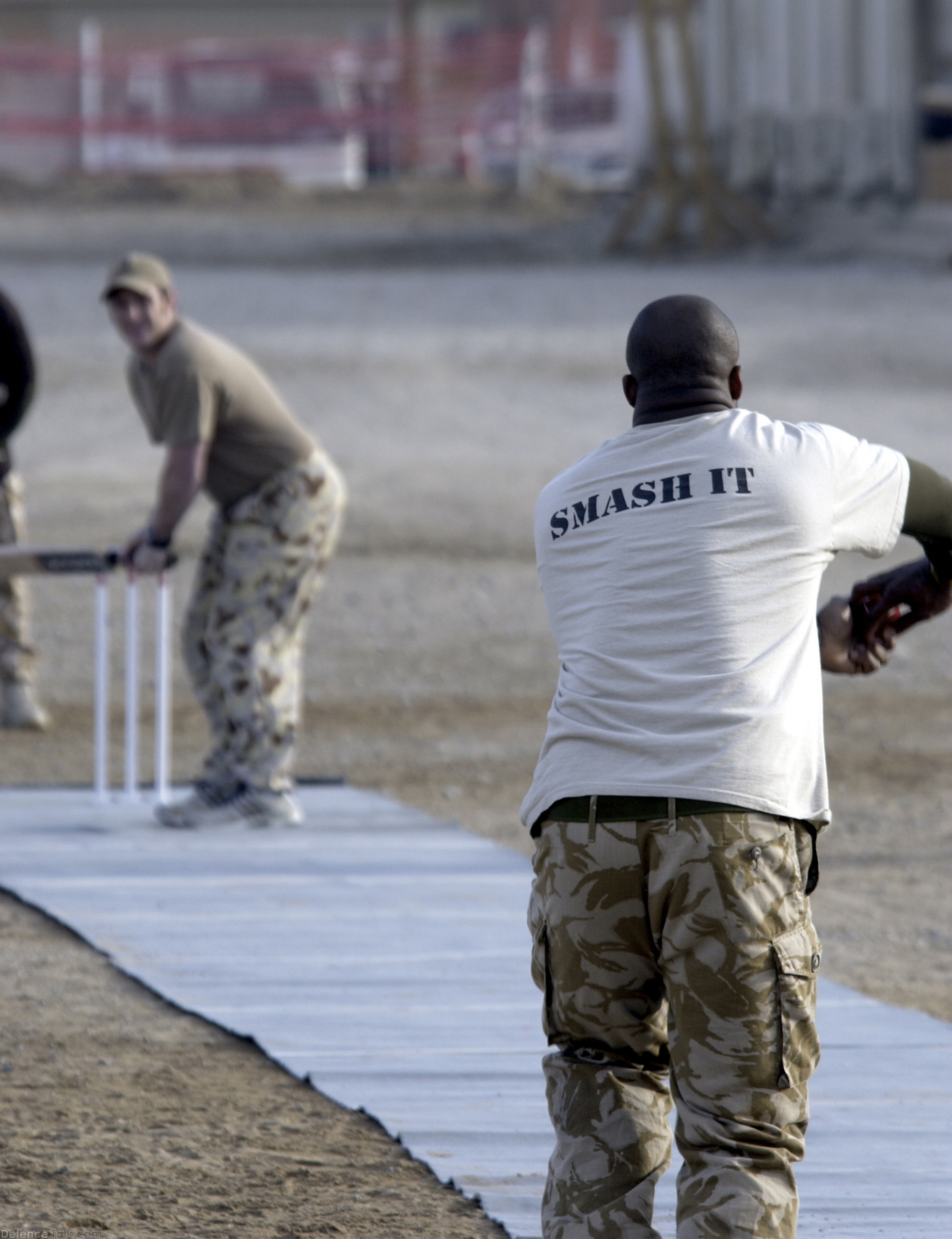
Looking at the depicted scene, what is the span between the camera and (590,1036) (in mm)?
3299

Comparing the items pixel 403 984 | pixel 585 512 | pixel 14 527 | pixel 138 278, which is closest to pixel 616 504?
pixel 585 512

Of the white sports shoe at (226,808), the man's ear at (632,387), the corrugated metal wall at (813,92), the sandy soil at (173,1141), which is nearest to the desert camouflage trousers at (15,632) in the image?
the white sports shoe at (226,808)

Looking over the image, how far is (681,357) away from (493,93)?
3756 centimetres

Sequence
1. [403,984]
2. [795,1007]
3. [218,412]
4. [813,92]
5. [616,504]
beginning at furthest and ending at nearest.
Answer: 1. [813,92]
2. [218,412]
3. [403,984]
4. [616,504]
5. [795,1007]

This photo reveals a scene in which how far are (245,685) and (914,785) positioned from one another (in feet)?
9.24

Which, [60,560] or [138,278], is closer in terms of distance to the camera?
[138,278]

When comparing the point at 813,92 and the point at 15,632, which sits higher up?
the point at 813,92

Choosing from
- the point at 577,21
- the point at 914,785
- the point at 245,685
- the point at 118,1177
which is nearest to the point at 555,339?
the point at 914,785

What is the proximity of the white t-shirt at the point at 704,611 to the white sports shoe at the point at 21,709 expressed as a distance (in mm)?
6422

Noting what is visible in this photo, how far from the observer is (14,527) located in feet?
29.3

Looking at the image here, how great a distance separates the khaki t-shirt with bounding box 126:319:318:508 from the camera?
688 cm

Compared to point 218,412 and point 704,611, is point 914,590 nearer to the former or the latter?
point 704,611

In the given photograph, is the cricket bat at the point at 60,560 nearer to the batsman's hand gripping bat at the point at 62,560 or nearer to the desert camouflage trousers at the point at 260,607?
the batsman's hand gripping bat at the point at 62,560

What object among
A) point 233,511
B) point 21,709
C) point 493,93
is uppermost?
point 493,93
